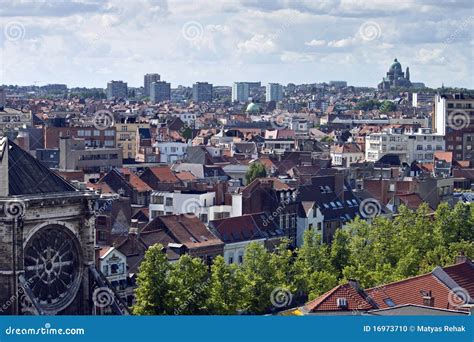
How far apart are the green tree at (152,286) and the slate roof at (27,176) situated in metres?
12.6

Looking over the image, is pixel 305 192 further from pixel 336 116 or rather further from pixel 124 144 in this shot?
pixel 336 116

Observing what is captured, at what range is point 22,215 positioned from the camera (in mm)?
22609

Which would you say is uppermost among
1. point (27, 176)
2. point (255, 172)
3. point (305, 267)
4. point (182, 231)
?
point (27, 176)

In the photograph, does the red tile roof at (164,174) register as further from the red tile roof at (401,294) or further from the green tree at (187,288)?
the red tile roof at (401,294)

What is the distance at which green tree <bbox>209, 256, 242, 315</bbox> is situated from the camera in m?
38.7

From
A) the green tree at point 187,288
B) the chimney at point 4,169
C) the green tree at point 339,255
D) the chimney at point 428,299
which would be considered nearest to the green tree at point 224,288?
the green tree at point 187,288

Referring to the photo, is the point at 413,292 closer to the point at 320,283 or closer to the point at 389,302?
the point at 389,302

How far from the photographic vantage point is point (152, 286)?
3691cm

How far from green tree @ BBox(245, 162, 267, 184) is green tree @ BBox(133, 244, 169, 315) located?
45247 mm

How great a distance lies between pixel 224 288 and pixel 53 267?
56.4 ft

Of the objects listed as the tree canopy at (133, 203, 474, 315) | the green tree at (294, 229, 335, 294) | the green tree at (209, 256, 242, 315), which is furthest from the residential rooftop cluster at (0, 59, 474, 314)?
the green tree at (294, 229, 335, 294)

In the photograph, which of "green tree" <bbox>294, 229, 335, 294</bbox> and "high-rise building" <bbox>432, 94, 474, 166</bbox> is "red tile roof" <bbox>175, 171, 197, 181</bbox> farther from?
"high-rise building" <bbox>432, 94, 474, 166</bbox>

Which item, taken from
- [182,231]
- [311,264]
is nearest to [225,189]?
[182,231]

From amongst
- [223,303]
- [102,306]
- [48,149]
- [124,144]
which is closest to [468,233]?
[223,303]
